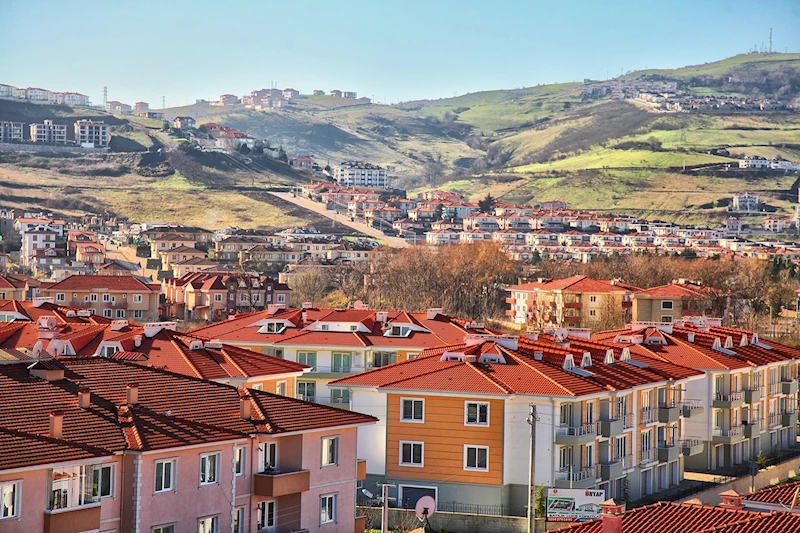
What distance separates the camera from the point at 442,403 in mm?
33938

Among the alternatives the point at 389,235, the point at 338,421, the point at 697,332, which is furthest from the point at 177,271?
the point at 338,421

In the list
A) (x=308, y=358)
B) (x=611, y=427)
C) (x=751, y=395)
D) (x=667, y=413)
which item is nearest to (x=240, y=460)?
(x=611, y=427)

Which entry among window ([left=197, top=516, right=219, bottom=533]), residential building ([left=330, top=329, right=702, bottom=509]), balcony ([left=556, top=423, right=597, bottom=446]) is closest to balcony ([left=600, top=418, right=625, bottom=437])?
residential building ([left=330, top=329, right=702, bottom=509])

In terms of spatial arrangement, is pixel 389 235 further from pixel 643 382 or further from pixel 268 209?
pixel 643 382

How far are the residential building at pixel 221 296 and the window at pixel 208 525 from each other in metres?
74.7

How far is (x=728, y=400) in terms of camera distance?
44.1 meters

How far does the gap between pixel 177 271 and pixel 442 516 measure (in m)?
93.7

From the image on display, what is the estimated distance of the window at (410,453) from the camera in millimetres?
34250

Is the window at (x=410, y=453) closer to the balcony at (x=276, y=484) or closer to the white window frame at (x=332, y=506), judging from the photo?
the white window frame at (x=332, y=506)

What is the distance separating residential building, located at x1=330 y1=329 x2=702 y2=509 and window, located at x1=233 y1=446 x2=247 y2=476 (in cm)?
1171

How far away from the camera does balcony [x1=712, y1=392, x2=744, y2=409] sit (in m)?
43.8

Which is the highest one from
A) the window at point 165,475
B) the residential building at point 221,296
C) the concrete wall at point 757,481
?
the window at point 165,475

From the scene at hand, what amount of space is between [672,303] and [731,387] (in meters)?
40.6

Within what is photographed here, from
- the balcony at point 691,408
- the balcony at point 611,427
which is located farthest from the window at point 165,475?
the balcony at point 691,408
